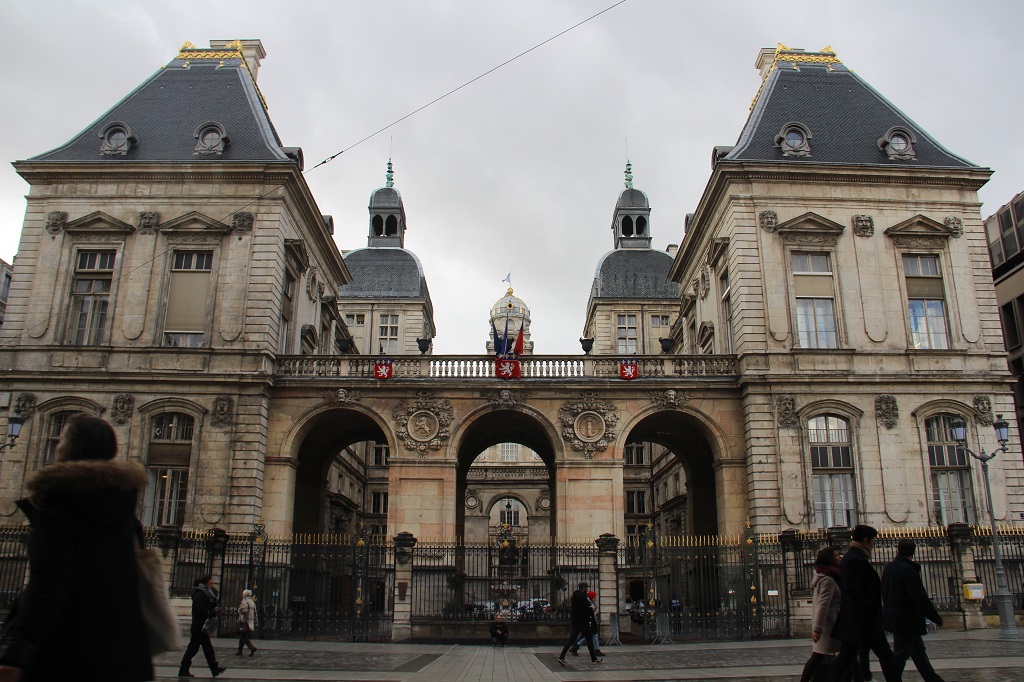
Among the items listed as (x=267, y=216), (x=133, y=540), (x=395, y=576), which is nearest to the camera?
(x=133, y=540)

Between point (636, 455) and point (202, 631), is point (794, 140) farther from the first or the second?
point (636, 455)

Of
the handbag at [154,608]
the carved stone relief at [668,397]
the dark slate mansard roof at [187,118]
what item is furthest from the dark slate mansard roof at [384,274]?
the handbag at [154,608]

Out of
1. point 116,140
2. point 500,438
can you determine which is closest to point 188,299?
point 116,140

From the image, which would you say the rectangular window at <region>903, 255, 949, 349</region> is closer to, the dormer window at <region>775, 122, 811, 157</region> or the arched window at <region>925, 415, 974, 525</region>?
the arched window at <region>925, 415, 974, 525</region>

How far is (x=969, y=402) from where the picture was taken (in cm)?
2709

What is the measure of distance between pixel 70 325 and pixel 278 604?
40.6 ft

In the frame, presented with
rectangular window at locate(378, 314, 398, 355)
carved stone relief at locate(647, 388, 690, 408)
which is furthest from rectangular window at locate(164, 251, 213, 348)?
rectangular window at locate(378, 314, 398, 355)

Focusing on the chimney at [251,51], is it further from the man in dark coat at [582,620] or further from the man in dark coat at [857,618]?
the man in dark coat at [857,618]

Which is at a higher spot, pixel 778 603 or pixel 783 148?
pixel 783 148

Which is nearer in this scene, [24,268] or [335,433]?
[24,268]

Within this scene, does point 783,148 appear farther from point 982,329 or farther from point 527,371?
point 527,371

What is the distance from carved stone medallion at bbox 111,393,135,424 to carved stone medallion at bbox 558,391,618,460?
14077 millimetres

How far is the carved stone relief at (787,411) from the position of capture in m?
26.8

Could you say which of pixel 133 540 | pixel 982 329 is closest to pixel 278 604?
pixel 133 540
